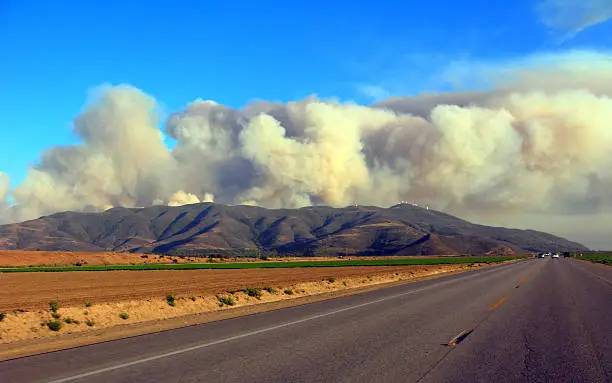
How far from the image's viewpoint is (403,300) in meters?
24.9

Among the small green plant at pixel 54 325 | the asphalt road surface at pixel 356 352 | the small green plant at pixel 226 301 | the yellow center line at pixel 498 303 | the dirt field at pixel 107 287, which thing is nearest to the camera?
the asphalt road surface at pixel 356 352

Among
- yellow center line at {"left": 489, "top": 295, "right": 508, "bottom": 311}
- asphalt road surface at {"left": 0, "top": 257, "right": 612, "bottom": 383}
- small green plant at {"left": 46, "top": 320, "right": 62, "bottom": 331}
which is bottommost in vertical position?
small green plant at {"left": 46, "top": 320, "right": 62, "bottom": 331}

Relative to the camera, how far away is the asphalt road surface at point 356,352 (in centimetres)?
932

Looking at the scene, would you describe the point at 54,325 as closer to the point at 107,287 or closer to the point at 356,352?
the point at 356,352

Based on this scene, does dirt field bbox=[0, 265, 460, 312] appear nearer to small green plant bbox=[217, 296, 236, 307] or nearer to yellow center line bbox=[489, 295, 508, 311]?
small green plant bbox=[217, 296, 236, 307]

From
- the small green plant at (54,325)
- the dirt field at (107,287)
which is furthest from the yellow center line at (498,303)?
the dirt field at (107,287)

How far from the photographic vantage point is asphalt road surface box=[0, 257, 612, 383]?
30.6 feet

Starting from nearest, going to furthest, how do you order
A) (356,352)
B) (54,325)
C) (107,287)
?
1. (356,352)
2. (54,325)
3. (107,287)

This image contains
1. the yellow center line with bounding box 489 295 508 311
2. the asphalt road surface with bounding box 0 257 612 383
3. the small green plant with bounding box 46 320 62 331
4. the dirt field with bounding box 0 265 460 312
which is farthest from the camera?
the dirt field with bounding box 0 265 460 312

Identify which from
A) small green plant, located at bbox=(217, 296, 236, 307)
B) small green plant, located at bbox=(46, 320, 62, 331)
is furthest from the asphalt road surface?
small green plant, located at bbox=(217, 296, 236, 307)

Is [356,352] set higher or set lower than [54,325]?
higher

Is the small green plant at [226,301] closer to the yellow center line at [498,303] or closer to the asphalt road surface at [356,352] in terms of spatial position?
the asphalt road surface at [356,352]

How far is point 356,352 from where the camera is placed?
11.3 m

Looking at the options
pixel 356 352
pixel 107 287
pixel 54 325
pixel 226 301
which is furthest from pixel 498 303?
pixel 107 287
